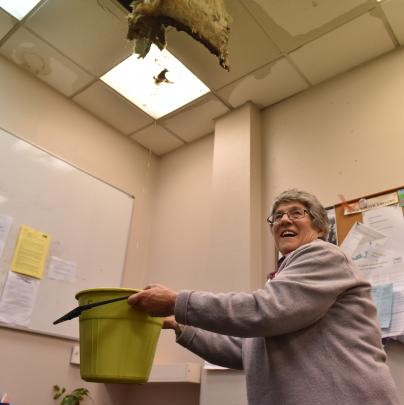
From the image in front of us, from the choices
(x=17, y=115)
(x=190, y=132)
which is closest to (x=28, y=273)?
(x=17, y=115)

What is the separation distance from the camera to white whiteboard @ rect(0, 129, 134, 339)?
2205 millimetres

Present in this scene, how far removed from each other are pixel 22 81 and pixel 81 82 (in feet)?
1.10

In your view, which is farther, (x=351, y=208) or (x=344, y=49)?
(x=344, y=49)

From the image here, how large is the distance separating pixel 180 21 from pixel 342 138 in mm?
1158

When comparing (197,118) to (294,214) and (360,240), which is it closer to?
(360,240)

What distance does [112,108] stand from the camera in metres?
2.76

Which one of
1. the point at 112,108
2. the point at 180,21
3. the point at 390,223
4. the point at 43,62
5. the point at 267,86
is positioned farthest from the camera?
the point at 112,108

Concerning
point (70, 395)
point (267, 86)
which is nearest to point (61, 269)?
point (70, 395)

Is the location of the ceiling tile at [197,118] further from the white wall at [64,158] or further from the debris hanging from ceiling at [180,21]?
the debris hanging from ceiling at [180,21]

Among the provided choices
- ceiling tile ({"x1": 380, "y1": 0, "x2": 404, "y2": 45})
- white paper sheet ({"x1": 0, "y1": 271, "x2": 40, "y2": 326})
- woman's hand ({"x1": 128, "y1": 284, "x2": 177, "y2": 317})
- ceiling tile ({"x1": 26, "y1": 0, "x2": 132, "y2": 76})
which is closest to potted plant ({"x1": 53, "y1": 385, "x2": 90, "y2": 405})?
white paper sheet ({"x1": 0, "y1": 271, "x2": 40, "y2": 326})

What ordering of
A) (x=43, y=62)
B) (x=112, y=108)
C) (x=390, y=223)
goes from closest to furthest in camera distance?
(x=390, y=223)
(x=43, y=62)
(x=112, y=108)

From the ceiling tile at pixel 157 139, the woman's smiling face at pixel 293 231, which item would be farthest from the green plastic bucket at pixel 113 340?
the ceiling tile at pixel 157 139

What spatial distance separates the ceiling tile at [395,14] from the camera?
79.0 inches

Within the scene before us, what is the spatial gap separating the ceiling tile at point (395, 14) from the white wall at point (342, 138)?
0.12 meters
